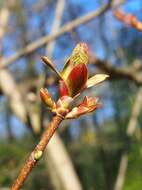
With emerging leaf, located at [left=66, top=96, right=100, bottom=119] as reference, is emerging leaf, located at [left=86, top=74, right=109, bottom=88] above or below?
above

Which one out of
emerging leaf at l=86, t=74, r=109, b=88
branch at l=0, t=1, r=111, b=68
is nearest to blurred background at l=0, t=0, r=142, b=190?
branch at l=0, t=1, r=111, b=68

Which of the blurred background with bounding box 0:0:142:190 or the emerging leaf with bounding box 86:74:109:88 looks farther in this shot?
the blurred background with bounding box 0:0:142:190

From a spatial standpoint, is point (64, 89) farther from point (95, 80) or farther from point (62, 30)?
point (62, 30)

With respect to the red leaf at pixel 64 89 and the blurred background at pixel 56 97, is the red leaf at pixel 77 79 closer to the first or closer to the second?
the red leaf at pixel 64 89

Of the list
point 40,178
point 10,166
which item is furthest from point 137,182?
point 10,166

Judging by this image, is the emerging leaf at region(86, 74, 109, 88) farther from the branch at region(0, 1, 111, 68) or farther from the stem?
the branch at region(0, 1, 111, 68)

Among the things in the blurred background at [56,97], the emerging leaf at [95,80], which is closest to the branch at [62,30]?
the blurred background at [56,97]
